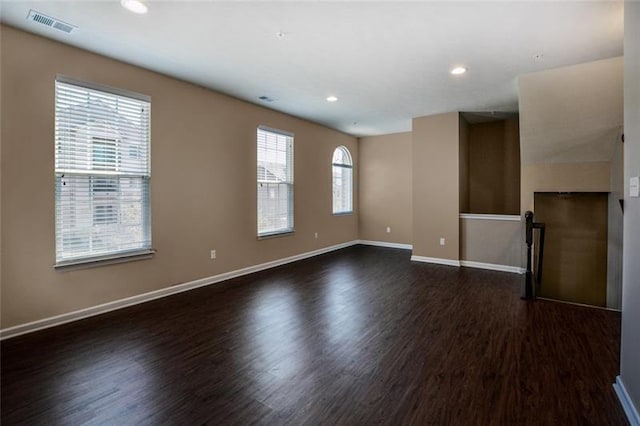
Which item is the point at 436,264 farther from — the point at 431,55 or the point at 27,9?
the point at 27,9

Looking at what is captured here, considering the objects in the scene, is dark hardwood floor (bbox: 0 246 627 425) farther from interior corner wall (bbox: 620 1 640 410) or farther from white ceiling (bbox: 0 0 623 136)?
white ceiling (bbox: 0 0 623 136)

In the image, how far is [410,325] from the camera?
3043 mm

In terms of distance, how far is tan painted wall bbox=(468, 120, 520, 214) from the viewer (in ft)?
19.5

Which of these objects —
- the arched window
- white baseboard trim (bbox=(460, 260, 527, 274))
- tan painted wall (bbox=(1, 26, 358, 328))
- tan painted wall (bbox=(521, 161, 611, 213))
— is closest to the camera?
tan painted wall (bbox=(1, 26, 358, 328))

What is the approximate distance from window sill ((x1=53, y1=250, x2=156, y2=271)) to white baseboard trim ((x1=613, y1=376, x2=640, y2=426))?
168 inches

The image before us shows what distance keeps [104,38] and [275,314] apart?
3138mm

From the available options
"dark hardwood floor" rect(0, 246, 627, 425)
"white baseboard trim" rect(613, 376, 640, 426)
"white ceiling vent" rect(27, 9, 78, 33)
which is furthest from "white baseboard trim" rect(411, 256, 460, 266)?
"white ceiling vent" rect(27, 9, 78, 33)

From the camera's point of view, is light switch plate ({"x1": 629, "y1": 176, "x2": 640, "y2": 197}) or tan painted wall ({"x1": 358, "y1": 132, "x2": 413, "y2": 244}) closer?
light switch plate ({"x1": 629, "y1": 176, "x2": 640, "y2": 197})

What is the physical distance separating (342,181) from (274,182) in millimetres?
2486

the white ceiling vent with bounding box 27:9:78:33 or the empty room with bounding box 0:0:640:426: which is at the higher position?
the white ceiling vent with bounding box 27:9:78:33

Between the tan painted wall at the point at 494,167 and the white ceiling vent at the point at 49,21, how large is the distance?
635 centimetres

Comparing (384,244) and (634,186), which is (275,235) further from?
(634,186)

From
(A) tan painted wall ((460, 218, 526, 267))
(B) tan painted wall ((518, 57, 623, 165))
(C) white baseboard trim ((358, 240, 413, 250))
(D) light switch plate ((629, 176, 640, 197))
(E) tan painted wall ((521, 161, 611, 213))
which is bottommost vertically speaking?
(C) white baseboard trim ((358, 240, 413, 250))

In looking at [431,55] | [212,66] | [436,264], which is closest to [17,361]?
[212,66]
